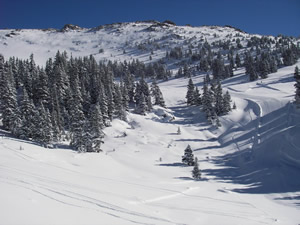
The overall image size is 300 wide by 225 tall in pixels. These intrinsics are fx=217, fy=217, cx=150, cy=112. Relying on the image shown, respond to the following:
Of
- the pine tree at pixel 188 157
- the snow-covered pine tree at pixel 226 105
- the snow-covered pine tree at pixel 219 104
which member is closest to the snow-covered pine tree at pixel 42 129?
the pine tree at pixel 188 157

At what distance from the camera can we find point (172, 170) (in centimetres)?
3011

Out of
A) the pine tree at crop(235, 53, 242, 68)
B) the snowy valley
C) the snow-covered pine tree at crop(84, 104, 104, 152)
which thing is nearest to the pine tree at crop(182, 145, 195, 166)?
the snowy valley

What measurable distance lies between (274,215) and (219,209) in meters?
4.47

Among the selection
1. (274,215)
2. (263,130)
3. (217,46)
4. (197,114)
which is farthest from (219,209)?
Result: (217,46)

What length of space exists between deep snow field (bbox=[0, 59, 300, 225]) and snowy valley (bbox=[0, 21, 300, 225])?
0.25 feet

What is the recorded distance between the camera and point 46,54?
196m

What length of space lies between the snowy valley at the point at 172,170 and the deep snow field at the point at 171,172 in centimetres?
8

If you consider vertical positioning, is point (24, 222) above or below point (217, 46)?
below

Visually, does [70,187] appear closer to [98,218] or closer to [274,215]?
[98,218]

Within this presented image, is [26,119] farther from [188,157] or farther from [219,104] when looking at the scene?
[219,104]

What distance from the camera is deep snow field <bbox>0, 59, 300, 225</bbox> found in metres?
10.1

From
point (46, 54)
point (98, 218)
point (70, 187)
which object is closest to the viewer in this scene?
point (98, 218)

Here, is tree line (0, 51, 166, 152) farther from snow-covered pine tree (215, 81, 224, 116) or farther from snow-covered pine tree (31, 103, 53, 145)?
snow-covered pine tree (215, 81, 224, 116)

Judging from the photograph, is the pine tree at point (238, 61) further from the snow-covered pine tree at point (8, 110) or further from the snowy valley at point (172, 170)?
the snow-covered pine tree at point (8, 110)
